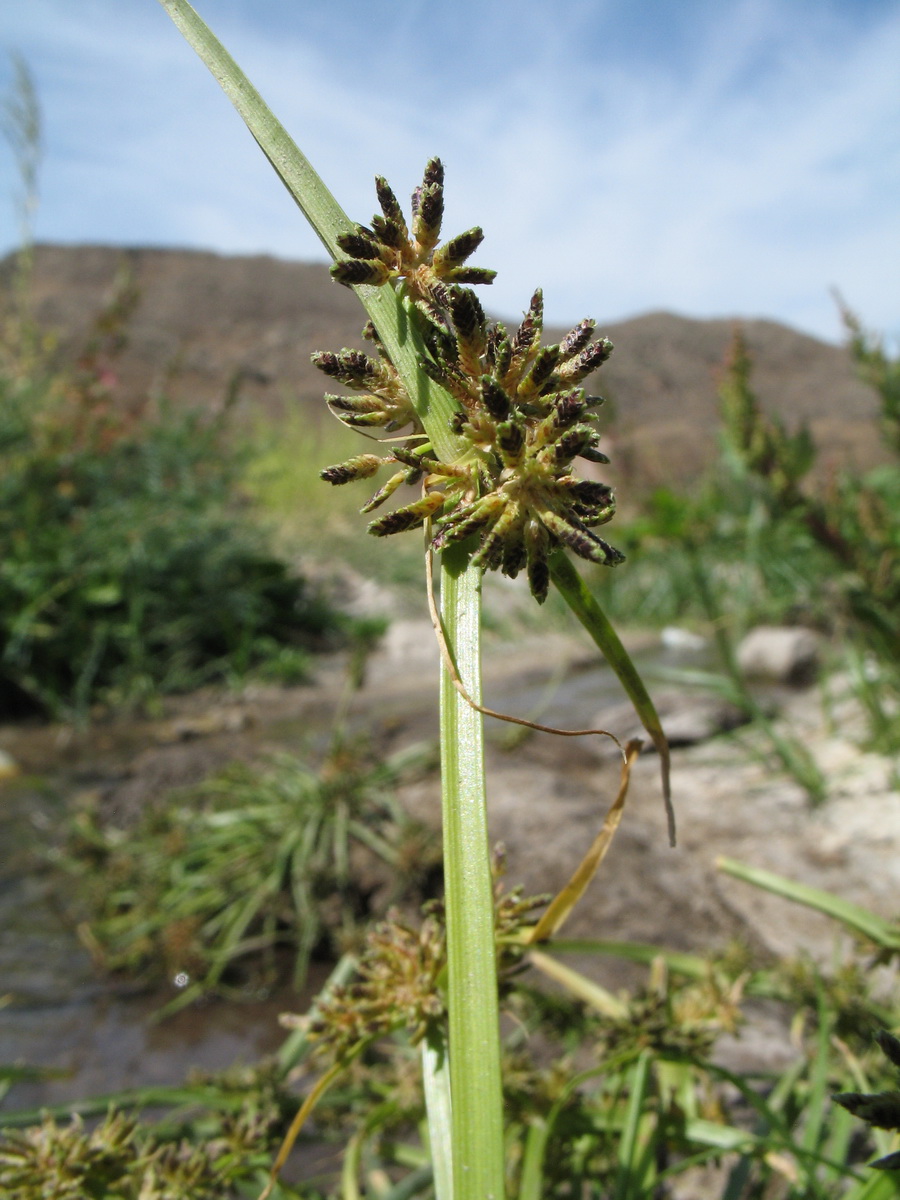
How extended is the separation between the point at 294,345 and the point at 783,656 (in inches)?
615

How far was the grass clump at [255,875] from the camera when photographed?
7.47ft

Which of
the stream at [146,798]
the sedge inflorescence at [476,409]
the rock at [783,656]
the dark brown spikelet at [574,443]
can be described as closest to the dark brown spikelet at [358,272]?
the sedge inflorescence at [476,409]

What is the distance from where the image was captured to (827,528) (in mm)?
1973

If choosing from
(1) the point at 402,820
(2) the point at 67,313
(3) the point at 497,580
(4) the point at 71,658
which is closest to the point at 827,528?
(1) the point at 402,820

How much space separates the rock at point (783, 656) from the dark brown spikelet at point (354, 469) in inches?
155

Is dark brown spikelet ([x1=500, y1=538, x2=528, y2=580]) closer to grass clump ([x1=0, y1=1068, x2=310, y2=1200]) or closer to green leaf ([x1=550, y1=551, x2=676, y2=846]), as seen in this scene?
green leaf ([x1=550, y1=551, x2=676, y2=846])

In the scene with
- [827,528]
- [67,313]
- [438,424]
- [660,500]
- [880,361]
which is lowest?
[438,424]

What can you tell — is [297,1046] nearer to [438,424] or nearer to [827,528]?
[438,424]

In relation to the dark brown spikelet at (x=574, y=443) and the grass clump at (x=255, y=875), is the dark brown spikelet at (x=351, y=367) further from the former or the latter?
the grass clump at (x=255, y=875)

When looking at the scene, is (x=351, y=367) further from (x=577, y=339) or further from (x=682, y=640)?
(x=682, y=640)

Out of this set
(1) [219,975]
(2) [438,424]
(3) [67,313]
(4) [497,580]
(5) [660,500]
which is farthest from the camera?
(3) [67,313]

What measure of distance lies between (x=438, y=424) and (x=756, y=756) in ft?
7.49

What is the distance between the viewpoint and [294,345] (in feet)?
59.0

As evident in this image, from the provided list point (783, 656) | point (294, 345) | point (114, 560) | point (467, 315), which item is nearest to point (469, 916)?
point (467, 315)
